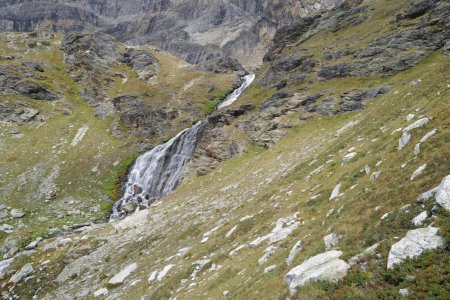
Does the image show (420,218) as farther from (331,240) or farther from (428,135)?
(428,135)

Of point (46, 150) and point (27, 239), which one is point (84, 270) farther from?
point (46, 150)

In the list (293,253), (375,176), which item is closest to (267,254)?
(293,253)

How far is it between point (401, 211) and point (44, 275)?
30992 mm

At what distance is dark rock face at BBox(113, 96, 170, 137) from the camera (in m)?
84.0

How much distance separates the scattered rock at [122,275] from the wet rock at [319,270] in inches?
645

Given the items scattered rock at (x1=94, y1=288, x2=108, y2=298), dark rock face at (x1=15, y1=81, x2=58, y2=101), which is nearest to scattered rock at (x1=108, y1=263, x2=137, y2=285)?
scattered rock at (x1=94, y1=288, x2=108, y2=298)

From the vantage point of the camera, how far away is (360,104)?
45406 millimetres

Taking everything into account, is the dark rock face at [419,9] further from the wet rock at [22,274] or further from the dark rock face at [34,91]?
the dark rock face at [34,91]

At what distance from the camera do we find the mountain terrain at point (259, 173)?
1055 centimetres

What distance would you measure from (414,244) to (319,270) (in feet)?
9.25

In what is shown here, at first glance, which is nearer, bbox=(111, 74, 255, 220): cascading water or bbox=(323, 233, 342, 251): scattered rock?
bbox=(323, 233, 342, 251): scattered rock

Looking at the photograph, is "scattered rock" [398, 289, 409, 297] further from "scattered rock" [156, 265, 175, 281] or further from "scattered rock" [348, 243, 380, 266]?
"scattered rock" [156, 265, 175, 281]

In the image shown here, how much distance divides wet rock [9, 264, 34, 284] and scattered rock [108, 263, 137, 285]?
40.6ft

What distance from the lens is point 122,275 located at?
79.0ft
